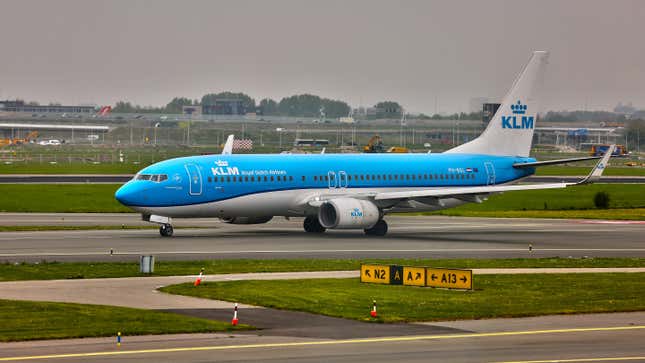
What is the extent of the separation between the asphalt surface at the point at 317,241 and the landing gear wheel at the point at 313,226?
49cm

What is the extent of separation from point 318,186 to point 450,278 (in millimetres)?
23642

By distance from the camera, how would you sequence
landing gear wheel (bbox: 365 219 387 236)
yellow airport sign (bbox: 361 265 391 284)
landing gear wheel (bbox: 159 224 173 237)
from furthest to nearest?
landing gear wheel (bbox: 365 219 387 236) < landing gear wheel (bbox: 159 224 173 237) < yellow airport sign (bbox: 361 265 391 284)

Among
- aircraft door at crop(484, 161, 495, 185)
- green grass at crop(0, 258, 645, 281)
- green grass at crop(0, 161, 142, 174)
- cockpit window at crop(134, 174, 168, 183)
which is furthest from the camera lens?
green grass at crop(0, 161, 142, 174)

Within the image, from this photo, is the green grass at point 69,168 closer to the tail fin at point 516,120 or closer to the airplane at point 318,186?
the airplane at point 318,186

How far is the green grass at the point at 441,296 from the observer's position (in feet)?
103

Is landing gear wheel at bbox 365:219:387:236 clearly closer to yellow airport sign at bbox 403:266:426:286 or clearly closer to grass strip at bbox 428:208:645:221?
grass strip at bbox 428:208:645:221

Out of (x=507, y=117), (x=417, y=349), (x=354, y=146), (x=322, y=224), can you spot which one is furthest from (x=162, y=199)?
(x=354, y=146)

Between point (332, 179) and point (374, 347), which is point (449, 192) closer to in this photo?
point (332, 179)

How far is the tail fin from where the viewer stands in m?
67.2

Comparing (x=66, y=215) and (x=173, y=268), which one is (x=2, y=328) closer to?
(x=173, y=268)

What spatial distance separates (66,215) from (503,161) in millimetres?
28072

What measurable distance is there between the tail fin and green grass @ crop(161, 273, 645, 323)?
27.9m

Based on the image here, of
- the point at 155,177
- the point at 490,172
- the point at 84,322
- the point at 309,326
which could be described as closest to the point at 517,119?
the point at 490,172

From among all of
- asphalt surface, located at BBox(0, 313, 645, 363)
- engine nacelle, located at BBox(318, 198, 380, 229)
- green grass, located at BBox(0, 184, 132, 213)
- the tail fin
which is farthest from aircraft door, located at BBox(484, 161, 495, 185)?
asphalt surface, located at BBox(0, 313, 645, 363)
